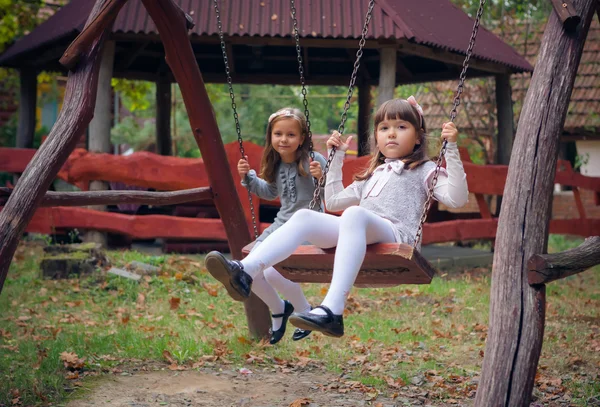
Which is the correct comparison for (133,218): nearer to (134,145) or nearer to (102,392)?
(102,392)

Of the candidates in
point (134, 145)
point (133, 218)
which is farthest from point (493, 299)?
point (134, 145)

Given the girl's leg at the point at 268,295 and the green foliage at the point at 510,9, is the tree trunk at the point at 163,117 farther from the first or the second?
the girl's leg at the point at 268,295

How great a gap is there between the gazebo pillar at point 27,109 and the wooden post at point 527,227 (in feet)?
33.3

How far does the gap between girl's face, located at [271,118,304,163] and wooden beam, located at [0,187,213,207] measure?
38.9 inches

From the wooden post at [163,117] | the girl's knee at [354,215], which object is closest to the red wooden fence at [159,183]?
the wooden post at [163,117]

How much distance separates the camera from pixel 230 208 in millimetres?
5723

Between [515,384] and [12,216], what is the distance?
93.9 inches

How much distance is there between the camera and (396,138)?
4477 mm

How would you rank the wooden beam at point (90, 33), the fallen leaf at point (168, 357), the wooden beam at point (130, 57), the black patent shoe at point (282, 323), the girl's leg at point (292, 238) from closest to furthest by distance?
the girl's leg at point (292, 238), the wooden beam at point (90, 33), the black patent shoe at point (282, 323), the fallen leaf at point (168, 357), the wooden beam at point (130, 57)

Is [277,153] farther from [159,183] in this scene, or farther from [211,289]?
[159,183]

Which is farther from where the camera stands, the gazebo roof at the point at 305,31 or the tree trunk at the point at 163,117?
the tree trunk at the point at 163,117

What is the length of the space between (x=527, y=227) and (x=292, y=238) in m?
1.08

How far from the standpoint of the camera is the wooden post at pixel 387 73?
10328 millimetres

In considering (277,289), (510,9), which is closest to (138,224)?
(277,289)
